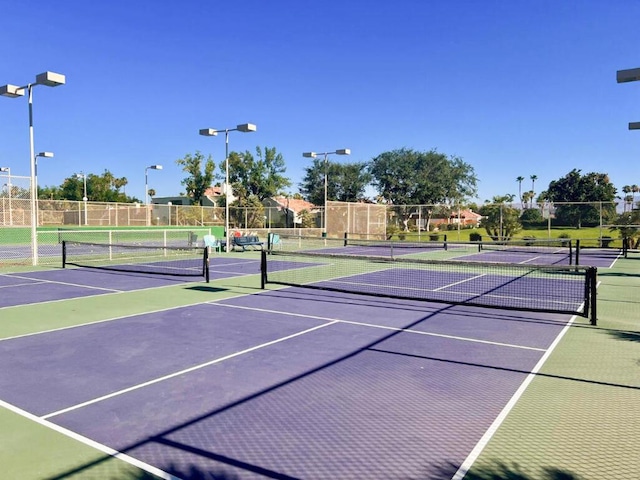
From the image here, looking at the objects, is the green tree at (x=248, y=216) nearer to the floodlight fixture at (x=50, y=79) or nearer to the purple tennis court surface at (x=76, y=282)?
the purple tennis court surface at (x=76, y=282)

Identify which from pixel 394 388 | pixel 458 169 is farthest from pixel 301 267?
pixel 458 169

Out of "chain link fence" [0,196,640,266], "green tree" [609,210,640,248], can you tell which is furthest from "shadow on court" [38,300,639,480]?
"green tree" [609,210,640,248]

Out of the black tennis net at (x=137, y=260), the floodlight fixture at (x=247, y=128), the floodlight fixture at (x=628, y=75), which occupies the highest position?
the floodlight fixture at (x=247, y=128)

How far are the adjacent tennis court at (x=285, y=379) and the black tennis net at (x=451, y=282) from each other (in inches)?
10.7

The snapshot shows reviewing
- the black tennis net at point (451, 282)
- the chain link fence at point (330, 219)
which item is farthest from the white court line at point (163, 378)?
the chain link fence at point (330, 219)

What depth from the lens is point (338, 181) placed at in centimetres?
7462

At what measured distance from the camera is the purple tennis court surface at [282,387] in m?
3.92

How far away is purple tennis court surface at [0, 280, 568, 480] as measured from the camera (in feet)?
12.9

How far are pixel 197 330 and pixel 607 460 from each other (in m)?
6.22

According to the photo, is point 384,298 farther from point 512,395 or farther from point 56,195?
point 56,195

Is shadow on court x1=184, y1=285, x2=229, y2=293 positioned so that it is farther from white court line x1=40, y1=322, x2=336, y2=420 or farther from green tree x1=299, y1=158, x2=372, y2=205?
green tree x1=299, y1=158, x2=372, y2=205

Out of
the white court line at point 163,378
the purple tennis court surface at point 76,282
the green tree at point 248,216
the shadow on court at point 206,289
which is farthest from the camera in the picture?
the green tree at point 248,216

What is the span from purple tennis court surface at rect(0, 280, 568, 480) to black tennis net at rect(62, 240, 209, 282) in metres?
6.61

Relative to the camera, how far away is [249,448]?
400 centimetres
